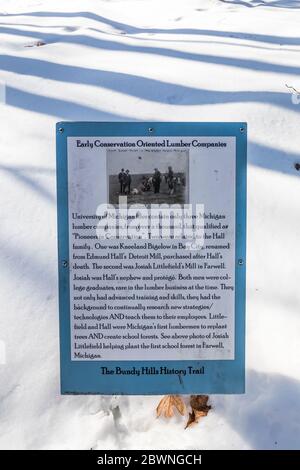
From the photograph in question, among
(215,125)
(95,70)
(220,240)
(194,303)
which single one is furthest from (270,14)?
(194,303)

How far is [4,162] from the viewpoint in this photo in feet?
4.51

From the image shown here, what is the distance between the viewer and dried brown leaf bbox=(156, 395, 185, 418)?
4.12ft

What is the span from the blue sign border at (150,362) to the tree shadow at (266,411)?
35mm

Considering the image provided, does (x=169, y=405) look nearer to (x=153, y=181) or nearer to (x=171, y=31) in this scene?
(x=153, y=181)

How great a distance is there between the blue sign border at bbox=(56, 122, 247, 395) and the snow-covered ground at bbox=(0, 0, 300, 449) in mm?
36

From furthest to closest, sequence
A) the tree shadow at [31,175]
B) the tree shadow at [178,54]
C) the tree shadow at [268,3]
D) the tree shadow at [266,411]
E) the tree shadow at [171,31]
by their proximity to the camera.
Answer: the tree shadow at [268,3], the tree shadow at [171,31], the tree shadow at [178,54], the tree shadow at [31,175], the tree shadow at [266,411]

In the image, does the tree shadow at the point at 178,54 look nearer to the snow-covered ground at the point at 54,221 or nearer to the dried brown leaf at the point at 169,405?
the snow-covered ground at the point at 54,221

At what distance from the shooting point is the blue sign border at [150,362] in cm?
123

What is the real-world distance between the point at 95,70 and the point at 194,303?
802 millimetres

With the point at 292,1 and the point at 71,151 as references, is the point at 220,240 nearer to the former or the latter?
the point at 71,151

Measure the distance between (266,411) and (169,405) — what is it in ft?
0.84

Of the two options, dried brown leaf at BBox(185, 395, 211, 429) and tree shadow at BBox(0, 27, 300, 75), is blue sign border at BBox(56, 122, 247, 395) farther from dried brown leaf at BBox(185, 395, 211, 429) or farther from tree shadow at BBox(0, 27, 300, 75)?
tree shadow at BBox(0, 27, 300, 75)

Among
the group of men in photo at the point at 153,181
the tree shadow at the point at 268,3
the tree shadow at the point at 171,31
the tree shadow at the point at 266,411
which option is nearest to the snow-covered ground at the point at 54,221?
the tree shadow at the point at 266,411

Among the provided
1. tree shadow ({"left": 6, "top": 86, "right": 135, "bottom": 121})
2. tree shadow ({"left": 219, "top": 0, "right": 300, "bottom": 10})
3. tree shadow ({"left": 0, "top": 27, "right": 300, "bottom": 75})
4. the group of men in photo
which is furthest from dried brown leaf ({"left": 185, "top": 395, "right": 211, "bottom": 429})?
tree shadow ({"left": 219, "top": 0, "right": 300, "bottom": 10})
